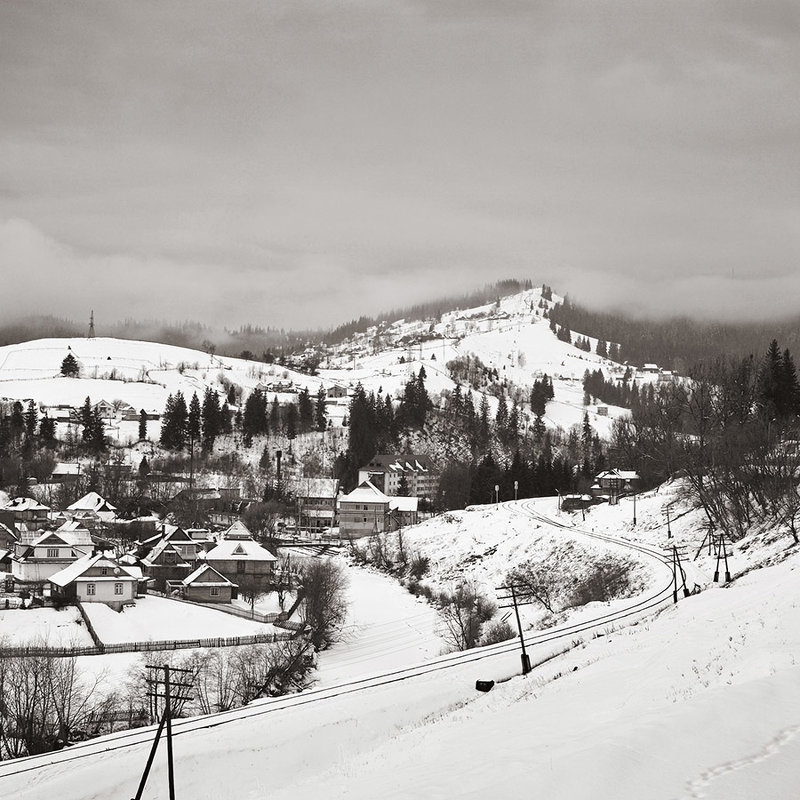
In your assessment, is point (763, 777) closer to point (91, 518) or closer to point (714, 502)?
point (714, 502)

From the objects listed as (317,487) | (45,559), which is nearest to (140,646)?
(45,559)

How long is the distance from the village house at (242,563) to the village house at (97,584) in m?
7.26

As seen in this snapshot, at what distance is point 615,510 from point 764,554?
3035 centimetres

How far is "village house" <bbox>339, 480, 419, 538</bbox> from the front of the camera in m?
89.9

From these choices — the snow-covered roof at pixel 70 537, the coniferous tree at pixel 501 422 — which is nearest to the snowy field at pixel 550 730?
the snow-covered roof at pixel 70 537

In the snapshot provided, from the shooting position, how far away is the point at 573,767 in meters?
10.2

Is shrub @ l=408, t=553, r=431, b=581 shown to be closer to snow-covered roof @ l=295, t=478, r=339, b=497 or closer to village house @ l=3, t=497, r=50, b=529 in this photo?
snow-covered roof @ l=295, t=478, r=339, b=497

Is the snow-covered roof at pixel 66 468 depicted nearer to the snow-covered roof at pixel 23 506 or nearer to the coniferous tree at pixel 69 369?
the snow-covered roof at pixel 23 506

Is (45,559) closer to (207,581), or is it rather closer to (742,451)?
(207,581)

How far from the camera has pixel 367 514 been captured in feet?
298

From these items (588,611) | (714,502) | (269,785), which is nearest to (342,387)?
(714,502)

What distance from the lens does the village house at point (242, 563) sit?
2290 inches

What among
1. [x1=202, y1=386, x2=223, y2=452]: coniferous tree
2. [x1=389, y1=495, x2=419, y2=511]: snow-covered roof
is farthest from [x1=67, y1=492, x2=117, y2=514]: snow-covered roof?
[x1=389, y1=495, x2=419, y2=511]: snow-covered roof

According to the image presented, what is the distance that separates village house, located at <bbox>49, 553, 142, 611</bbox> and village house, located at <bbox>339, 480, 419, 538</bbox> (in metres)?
39.3
